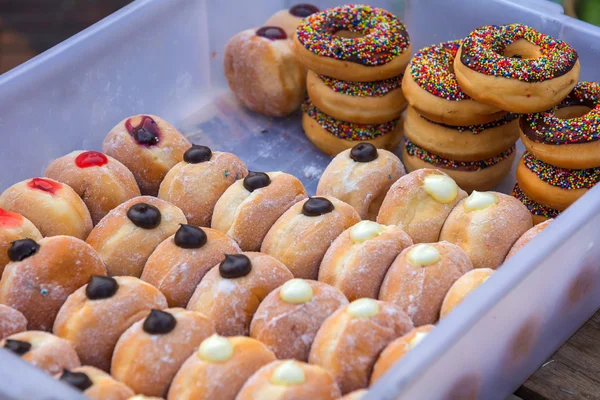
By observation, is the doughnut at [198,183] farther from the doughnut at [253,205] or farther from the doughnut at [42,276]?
the doughnut at [42,276]

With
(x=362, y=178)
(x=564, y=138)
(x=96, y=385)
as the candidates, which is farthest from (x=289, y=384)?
(x=564, y=138)

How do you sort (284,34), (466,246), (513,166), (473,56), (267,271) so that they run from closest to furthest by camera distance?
Answer: (267,271)
(466,246)
(473,56)
(513,166)
(284,34)

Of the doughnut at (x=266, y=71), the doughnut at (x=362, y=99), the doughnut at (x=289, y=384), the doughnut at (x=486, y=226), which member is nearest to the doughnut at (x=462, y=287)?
the doughnut at (x=486, y=226)

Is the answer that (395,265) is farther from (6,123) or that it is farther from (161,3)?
(161,3)

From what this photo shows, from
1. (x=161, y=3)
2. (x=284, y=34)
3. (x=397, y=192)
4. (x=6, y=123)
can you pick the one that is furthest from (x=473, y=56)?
(x=6, y=123)

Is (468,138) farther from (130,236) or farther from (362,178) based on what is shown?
(130,236)
